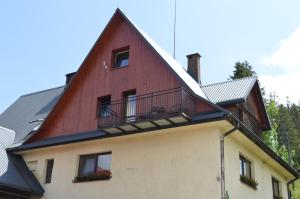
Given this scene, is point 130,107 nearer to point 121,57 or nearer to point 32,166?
point 121,57

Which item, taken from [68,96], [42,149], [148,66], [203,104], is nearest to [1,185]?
[42,149]

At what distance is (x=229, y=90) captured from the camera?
59.3 feet

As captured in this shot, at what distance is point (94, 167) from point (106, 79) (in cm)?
413

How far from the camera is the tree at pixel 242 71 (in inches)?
1491

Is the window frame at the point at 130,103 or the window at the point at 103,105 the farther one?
the window at the point at 103,105

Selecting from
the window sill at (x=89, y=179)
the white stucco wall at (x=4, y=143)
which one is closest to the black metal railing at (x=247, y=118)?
the window sill at (x=89, y=179)

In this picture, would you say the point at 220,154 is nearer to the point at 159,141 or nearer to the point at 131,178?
the point at 159,141

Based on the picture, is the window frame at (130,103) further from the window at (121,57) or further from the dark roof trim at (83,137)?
the window at (121,57)

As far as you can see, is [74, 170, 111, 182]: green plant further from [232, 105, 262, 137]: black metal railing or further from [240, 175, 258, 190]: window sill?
[232, 105, 262, 137]: black metal railing

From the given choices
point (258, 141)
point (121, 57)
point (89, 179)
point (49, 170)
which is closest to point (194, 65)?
point (121, 57)

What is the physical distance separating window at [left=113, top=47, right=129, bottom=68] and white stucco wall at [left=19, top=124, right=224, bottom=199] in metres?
3.94

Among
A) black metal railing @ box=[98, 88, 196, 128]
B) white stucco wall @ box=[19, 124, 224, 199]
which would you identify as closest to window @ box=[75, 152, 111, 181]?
white stucco wall @ box=[19, 124, 224, 199]

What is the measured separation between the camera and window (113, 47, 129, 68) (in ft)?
62.0

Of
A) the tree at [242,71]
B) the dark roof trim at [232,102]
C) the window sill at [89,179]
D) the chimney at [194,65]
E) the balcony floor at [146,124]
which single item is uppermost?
the tree at [242,71]
